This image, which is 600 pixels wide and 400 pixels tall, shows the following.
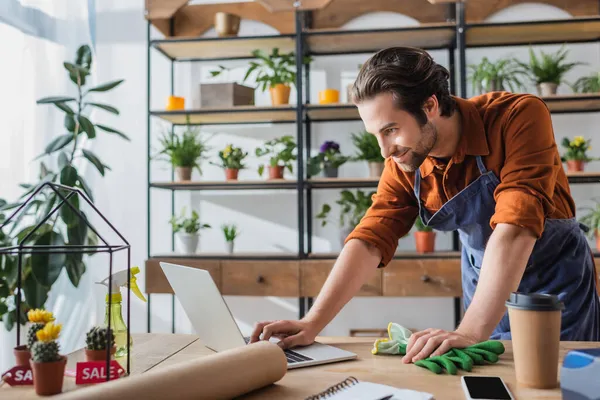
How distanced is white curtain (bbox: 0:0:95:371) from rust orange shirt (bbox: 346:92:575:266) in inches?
66.8

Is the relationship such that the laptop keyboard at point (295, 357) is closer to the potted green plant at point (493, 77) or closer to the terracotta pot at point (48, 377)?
the terracotta pot at point (48, 377)

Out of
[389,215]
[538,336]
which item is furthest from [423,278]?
[538,336]

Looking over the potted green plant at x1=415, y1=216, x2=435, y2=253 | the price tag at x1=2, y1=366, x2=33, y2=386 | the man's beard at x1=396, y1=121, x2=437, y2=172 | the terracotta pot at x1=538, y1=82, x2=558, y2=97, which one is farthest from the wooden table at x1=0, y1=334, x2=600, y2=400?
the terracotta pot at x1=538, y1=82, x2=558, y2=97

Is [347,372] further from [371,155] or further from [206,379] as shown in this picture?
[371,155]

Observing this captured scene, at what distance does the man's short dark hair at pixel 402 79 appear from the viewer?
4.62 feet

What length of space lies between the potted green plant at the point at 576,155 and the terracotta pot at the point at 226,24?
6.12ft

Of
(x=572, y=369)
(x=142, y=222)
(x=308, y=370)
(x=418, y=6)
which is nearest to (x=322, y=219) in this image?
(x=142, y=222)

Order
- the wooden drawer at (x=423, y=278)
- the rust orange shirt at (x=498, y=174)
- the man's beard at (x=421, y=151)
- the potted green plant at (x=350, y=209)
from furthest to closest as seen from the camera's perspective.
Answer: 1. the potted green plant at (x=350, y=209)
2. the wooden drawer at (x=423, y=278)
3. the man's beard at (x=421, y=151)
4. the rust orange shirt at (x=498, y=174)

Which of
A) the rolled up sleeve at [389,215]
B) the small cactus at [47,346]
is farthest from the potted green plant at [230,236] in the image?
the small cactus at [47,346]

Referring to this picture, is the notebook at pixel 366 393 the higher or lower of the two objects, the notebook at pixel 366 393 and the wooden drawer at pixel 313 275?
the higher

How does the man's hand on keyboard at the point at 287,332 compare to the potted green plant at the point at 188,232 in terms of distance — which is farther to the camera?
the potted green plant at the point at 188,232

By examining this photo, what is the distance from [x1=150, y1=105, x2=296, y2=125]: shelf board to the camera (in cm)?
314

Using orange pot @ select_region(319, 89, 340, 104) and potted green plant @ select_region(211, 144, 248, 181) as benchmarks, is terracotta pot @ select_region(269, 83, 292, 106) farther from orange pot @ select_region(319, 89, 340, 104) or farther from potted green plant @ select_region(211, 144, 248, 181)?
potted green plant @ select_region(211, 144, 248, 181)

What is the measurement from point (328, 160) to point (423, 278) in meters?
0.79
